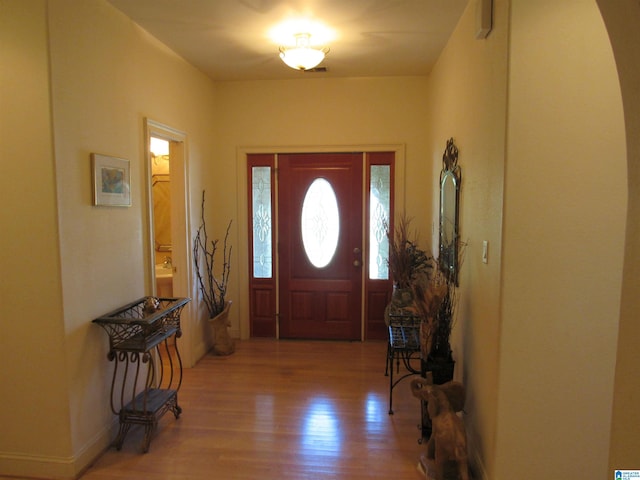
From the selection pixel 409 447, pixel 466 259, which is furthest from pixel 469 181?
pixel 409 447

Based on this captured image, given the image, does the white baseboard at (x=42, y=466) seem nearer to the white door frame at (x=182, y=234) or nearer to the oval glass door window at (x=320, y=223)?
the white door frame at (x=182, y=234)

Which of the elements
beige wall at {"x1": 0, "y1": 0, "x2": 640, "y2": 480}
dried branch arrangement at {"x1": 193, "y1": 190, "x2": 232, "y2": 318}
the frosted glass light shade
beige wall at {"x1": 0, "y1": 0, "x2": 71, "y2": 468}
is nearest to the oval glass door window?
dried branch arrangement at {"x1": 193, "y1": 190, "x2": 232, "y2": 318}

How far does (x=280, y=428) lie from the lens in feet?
8.66

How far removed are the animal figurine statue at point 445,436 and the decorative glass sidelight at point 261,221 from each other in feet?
8.38

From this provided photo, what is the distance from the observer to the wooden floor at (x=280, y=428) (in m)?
2.23

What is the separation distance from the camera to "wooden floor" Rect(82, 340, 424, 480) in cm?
223

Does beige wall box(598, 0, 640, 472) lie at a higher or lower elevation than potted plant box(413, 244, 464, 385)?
higher

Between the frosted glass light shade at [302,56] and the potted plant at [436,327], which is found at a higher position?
the frosted glass light shade at [302,56]

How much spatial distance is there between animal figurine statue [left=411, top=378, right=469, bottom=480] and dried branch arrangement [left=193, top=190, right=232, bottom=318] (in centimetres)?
246

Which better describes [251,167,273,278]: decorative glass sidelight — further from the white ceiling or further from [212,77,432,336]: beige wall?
the white ceiling

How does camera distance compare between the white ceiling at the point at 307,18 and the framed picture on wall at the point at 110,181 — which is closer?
the framed picture on wall at the point at 110,181

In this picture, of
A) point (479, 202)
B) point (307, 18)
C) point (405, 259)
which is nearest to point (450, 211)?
point (405, 259)

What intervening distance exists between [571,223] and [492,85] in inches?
31.6

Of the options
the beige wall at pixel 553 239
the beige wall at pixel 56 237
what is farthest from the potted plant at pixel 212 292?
the beige wall at pixel 553 239
